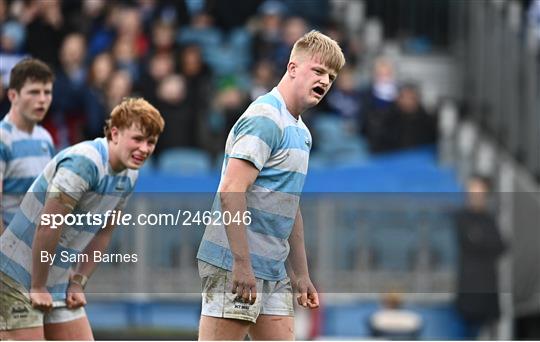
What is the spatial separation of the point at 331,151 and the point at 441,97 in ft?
8.72

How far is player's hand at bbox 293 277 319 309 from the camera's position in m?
8.32

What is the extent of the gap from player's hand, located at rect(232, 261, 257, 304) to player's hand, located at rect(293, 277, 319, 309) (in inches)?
17.2

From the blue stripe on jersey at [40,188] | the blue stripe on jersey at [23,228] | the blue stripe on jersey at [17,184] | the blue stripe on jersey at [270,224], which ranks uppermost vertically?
the blue stripe on jersey at [17,184]

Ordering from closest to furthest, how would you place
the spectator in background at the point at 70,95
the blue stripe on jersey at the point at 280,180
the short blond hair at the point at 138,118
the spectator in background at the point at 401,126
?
the blue stripe on jersey at the point at 280,180, the short blond hair at the point at 138,118, the spectator in background at the point at 70,95, the spectator in background at the point at 401,126

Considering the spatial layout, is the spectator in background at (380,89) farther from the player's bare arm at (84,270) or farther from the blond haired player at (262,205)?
the blond haired player at (262,205)

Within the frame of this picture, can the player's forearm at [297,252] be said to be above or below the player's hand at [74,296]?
above

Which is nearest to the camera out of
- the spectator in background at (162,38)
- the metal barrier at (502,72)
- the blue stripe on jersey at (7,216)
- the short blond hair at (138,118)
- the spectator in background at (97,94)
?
the short blond hair at (138,118)

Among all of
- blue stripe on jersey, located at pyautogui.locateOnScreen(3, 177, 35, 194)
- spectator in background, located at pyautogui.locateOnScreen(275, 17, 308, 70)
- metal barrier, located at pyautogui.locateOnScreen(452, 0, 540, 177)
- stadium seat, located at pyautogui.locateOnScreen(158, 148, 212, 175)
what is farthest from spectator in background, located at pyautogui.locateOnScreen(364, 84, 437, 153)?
blue stripe on jersey, located at pyautogui.locateOnScreen(3, 177, 35, 194)

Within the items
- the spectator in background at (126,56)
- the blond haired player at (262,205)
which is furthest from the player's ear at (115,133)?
the spectator in background at (126,56)

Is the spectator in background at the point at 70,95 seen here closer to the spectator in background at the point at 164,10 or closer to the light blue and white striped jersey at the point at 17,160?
the spectator in background at the point at 164,10

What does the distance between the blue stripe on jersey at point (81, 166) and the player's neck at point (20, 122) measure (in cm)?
72

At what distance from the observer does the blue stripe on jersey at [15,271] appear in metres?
8.63

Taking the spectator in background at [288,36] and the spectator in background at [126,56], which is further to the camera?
the spectator in background at [288,36]

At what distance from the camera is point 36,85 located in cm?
902
